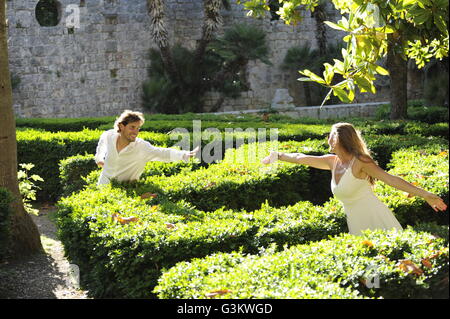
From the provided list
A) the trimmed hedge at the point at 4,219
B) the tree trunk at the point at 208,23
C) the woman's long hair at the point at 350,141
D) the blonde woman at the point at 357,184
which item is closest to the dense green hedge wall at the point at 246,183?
the trimmed hedge at the point at 4,219

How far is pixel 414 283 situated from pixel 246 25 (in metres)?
16.8

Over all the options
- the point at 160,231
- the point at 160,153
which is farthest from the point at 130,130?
the point at 160,231

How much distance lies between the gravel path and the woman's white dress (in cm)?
228

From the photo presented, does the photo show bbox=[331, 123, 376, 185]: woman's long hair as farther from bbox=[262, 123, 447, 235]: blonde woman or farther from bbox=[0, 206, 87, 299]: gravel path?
bbox=[0, 206, 87, 299]: gravel path

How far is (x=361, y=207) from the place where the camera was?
476cm

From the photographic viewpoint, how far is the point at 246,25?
19.5 meters

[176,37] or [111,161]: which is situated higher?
[176,37]

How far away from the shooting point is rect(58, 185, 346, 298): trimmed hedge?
4223mm

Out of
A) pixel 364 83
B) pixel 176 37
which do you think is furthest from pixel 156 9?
pixel 364 83

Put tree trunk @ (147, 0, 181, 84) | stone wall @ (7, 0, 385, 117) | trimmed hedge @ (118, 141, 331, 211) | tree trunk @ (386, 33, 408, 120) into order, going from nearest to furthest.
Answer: trimmed hedge @ (118, 141, 331, 211) → tree trunk @ (386, 33, 408, 120) → tree trunk @ (147, 0, 181, 84) → stone wall @ (7, 0, 385, 117)

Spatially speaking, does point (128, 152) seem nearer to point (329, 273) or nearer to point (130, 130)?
point (130, 130)

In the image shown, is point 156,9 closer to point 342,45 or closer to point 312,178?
point 342,45

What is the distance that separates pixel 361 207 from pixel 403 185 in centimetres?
47

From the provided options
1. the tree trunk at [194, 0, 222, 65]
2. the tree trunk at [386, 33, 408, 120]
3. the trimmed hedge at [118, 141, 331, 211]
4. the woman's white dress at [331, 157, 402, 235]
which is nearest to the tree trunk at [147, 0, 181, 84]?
the tree trunk at [194, 0, 222, 65]
